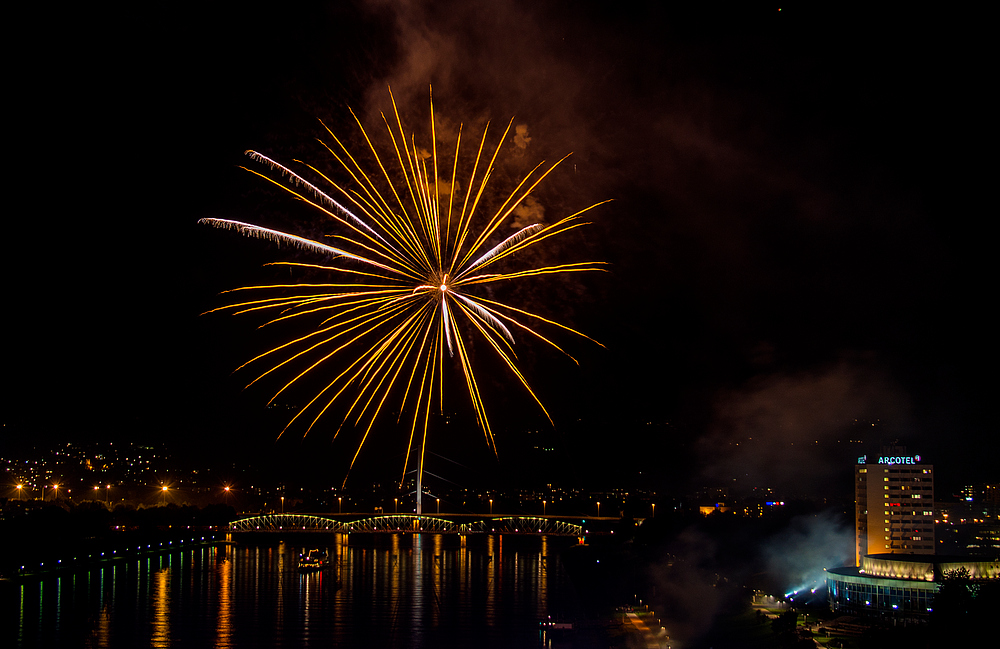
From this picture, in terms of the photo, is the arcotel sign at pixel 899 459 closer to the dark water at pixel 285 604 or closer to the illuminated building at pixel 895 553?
the illuminated building at pixel 895 553

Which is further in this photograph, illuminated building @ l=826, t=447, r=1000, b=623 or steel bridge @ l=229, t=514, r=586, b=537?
steel bridge @ l=229, t=514, r=586, b=537

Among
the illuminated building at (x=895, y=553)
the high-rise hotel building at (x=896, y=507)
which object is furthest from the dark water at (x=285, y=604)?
the high-rise hotel building at (x=896, y=507)

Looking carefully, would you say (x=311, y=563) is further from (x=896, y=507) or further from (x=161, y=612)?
(x=896, y=507)

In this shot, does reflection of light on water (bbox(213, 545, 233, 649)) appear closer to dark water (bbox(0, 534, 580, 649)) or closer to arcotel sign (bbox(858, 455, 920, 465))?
dark water (bbox(0, 534, 580, 649))

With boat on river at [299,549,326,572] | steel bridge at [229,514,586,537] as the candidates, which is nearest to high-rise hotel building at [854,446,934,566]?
boat on river at [299,549,326,572]

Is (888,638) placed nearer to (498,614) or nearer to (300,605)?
(498,614)

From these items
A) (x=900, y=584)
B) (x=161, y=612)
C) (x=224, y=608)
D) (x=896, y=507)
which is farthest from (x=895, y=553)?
(x=161, y=612)
